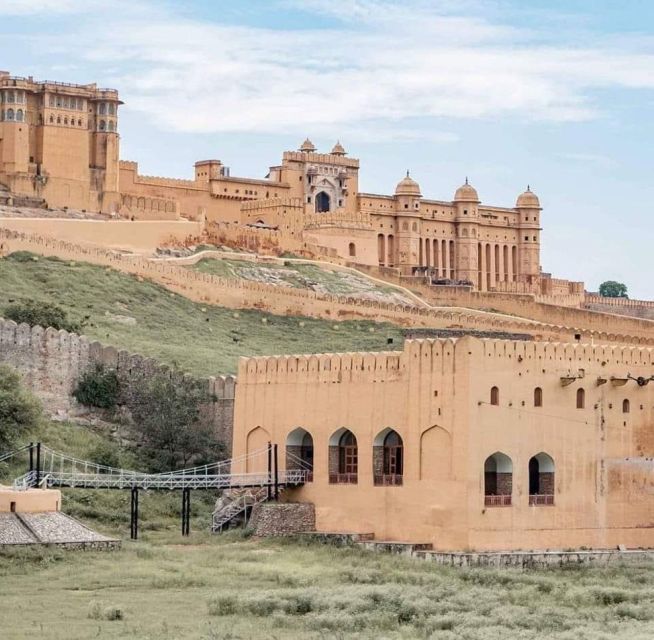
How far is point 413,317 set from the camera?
64.1 meters

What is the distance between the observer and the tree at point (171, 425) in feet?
145

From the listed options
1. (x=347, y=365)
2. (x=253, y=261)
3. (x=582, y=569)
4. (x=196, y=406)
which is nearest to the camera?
(x=582, y=569)

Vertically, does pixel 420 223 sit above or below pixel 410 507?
above

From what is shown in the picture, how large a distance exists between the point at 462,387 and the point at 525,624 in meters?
7.10

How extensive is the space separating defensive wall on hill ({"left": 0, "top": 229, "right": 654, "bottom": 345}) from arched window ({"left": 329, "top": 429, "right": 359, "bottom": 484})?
21.6m

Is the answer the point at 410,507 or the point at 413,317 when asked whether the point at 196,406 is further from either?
the point at 413,317

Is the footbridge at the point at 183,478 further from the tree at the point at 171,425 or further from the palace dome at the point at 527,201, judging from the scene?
the palace dome at the point at 527,201

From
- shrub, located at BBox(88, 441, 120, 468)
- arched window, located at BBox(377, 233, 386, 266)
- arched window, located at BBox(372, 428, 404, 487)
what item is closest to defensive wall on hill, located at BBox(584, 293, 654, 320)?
arched window, located at BBox(377, 233, 386, 266)

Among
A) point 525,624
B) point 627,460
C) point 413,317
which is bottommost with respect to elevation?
point 525,624

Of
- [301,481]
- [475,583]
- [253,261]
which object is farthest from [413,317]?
[475,583]

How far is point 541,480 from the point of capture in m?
37.6

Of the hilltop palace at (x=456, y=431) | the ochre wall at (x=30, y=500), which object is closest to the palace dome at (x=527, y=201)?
the hilltop palace at (x=456, y=431)

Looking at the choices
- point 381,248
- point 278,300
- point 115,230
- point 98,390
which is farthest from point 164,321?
point 381,248

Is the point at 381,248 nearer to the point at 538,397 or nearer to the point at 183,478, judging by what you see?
the point at 183,478
